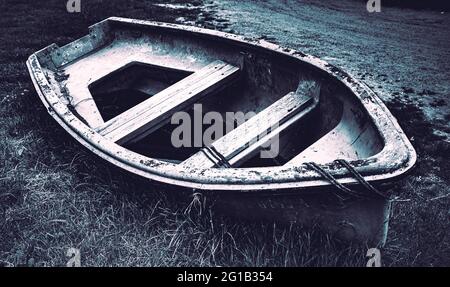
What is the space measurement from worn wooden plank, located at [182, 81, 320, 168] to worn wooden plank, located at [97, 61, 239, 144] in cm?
66

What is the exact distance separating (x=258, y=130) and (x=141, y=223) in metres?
0.99

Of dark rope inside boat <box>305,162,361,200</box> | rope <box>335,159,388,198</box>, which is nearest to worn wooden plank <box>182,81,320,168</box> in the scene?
dark rope inside boat <box>305,162,361,200</box>

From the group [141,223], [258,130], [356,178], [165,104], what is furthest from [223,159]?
[165,104]

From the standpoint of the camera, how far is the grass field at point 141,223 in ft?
7.50

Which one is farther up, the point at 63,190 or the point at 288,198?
the point at 288,198

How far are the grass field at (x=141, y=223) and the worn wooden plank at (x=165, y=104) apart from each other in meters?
0.30

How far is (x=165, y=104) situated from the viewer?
3.20 meters

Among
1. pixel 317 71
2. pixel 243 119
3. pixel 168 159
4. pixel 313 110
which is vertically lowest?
pixel 168 159

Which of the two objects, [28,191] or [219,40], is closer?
[28,191]

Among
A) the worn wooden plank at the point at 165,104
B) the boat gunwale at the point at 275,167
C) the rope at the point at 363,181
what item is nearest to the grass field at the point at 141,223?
the boat gunwale at the point at 275,167

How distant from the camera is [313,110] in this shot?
119 inches

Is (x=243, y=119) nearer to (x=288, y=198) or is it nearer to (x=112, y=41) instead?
(x=288, y=198)
